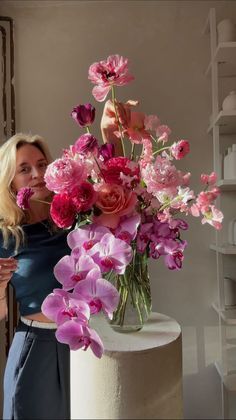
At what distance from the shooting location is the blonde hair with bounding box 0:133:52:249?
110cm

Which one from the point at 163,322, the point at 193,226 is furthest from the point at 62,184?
the point at 193,226

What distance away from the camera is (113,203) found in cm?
59

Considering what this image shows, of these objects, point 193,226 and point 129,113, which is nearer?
point 129,113

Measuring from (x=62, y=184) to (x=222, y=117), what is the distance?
0.99m

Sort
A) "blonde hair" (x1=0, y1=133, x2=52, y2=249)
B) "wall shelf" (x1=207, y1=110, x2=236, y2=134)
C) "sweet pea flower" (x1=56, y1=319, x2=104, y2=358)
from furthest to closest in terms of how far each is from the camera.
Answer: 1. "wall shelf" (x1=207, y1=110, x2=236, y2=134)
2. "blonde hair" (x1=0, y1=133, x2=52, y2=249)
3. "sweet pea flower" (x1=56, y1=319, x2=104, y2=358)

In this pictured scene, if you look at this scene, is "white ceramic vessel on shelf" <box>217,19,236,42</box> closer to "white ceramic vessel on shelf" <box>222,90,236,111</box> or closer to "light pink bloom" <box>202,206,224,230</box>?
"white ceramic vessel on shelf" <box>222,90,236,111</box>

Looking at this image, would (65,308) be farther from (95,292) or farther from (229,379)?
(229,379)

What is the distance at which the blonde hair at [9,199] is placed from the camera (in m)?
1.10

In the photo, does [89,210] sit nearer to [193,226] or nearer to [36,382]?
[36,382]

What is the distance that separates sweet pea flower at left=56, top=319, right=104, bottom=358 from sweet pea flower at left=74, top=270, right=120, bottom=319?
0.03 metres

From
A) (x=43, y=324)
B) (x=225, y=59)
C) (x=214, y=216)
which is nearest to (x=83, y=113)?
(x=214, y=216)

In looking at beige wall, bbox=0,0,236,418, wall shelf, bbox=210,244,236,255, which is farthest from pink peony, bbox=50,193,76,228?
beige wall, bbox=0,0,236,418

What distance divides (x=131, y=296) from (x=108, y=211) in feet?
0.62

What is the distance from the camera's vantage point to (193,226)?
1.61m
